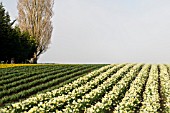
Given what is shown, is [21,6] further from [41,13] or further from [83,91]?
[83,91]

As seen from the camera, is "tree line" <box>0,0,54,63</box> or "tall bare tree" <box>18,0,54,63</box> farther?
"tall bare tree" <box>18,0,54,63</box>

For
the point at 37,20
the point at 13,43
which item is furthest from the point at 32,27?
the point at 13,43

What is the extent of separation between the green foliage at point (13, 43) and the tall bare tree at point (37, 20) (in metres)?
3.18

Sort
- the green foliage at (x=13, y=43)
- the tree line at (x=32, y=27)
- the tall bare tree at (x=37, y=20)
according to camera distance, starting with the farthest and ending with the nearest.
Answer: the tall bare tree at (x=37, y=20) → the tree line at (x=32, y=27) → the green foliage at (x=13, y=43)

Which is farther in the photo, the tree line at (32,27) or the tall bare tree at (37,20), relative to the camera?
the tall bare tree at (37,20)

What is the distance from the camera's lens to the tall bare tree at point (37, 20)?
164ft

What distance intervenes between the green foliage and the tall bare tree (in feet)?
10.4

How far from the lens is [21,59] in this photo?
44.8m

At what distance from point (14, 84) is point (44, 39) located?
3177 centimetres

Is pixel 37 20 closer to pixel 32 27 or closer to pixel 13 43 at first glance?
pixel 32 27

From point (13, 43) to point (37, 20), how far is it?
952 centimetres

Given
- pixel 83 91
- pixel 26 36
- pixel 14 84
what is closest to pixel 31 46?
pixel 26 36

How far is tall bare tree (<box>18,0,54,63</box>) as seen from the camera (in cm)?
5009

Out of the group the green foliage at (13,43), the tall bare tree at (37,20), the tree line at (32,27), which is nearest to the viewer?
the green foliage at (13,43)
